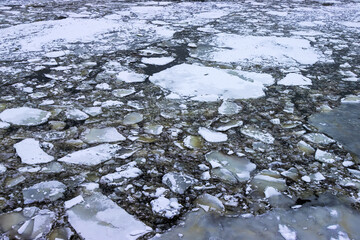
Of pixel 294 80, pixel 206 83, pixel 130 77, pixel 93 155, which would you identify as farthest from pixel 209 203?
pixel 294 80

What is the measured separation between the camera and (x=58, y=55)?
2.77 metres

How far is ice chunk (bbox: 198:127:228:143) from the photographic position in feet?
5.11

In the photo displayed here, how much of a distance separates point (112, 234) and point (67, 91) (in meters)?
1.35

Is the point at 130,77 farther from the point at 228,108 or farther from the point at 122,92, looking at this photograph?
the point at 228,108

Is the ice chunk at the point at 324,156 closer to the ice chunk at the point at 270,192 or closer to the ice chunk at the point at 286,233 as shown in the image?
the ice chunk at the point at 270,192

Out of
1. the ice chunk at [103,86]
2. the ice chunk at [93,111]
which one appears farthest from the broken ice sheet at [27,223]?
the ice chunk at [103,86]

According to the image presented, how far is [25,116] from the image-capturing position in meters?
1.72

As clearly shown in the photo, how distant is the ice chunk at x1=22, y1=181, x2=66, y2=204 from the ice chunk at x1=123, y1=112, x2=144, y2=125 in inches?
23.2

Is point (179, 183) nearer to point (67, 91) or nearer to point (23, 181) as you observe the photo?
point (23, 181)

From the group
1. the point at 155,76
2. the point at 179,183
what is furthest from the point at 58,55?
the point at 179,183

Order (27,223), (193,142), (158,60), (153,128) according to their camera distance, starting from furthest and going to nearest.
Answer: (158,60) → (153,128) → (193,142) → (27,223)

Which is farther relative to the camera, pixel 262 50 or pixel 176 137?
pixel 262 50

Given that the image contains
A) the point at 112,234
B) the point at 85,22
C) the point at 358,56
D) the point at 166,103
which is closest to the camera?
the point at 112,234

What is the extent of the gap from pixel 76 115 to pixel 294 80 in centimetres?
170
